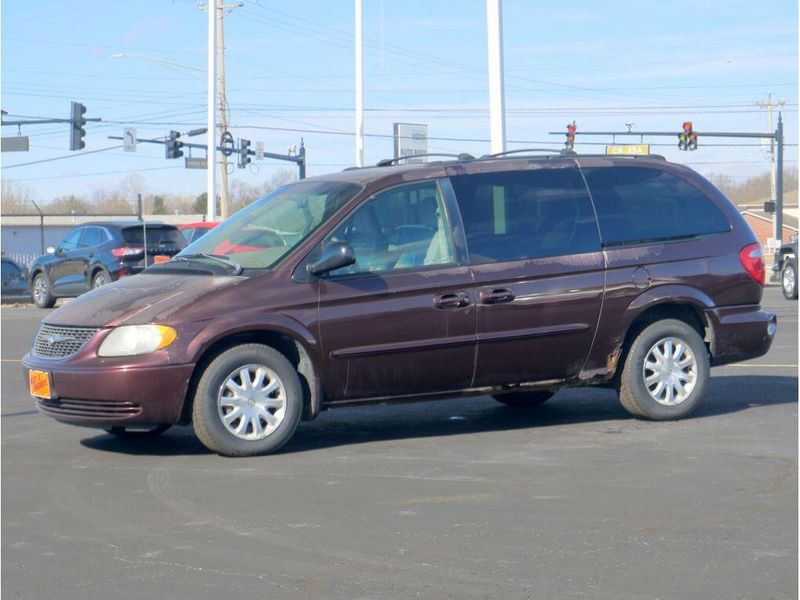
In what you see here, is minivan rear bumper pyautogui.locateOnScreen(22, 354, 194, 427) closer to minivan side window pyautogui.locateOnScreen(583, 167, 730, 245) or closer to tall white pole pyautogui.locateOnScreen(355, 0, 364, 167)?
minivan side window pyautogui.locateOnScreen(583, 167, 730, 245)

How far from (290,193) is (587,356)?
2.43 meters

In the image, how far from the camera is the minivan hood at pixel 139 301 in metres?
7.80

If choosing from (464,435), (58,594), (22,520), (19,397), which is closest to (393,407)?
(464,435)

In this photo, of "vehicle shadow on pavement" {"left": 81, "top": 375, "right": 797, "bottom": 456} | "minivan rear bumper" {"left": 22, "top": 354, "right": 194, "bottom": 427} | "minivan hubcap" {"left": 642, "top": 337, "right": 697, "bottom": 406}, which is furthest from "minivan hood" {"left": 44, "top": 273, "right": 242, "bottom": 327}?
"minivan hubcap" {"left": 642, "top": 337, "right": 697, "bottom": 406}

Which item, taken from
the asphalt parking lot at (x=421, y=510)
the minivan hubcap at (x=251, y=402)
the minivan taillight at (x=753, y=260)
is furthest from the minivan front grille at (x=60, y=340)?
the minivan taillight at (x=753, y=260)

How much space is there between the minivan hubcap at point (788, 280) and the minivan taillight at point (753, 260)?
1765 centimetres

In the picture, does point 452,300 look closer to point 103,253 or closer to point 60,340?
point 60,340

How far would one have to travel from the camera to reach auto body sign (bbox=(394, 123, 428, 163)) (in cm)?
3319

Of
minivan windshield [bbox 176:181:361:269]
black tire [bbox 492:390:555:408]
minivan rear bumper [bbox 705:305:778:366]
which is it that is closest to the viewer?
minivan windshield [bbox 176:181:361:269]

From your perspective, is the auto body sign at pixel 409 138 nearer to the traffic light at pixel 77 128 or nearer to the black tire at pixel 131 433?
the traffic light at pixel 77 128

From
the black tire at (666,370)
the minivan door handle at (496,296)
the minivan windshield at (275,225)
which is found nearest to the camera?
the minivan windshield at (275,225)

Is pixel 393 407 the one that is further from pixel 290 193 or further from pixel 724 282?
pixel 724 282

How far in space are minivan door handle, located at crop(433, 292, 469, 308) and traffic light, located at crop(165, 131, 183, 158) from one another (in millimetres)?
42292

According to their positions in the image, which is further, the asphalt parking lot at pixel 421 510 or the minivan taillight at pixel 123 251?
the minivan taillight at pixel 123 251
